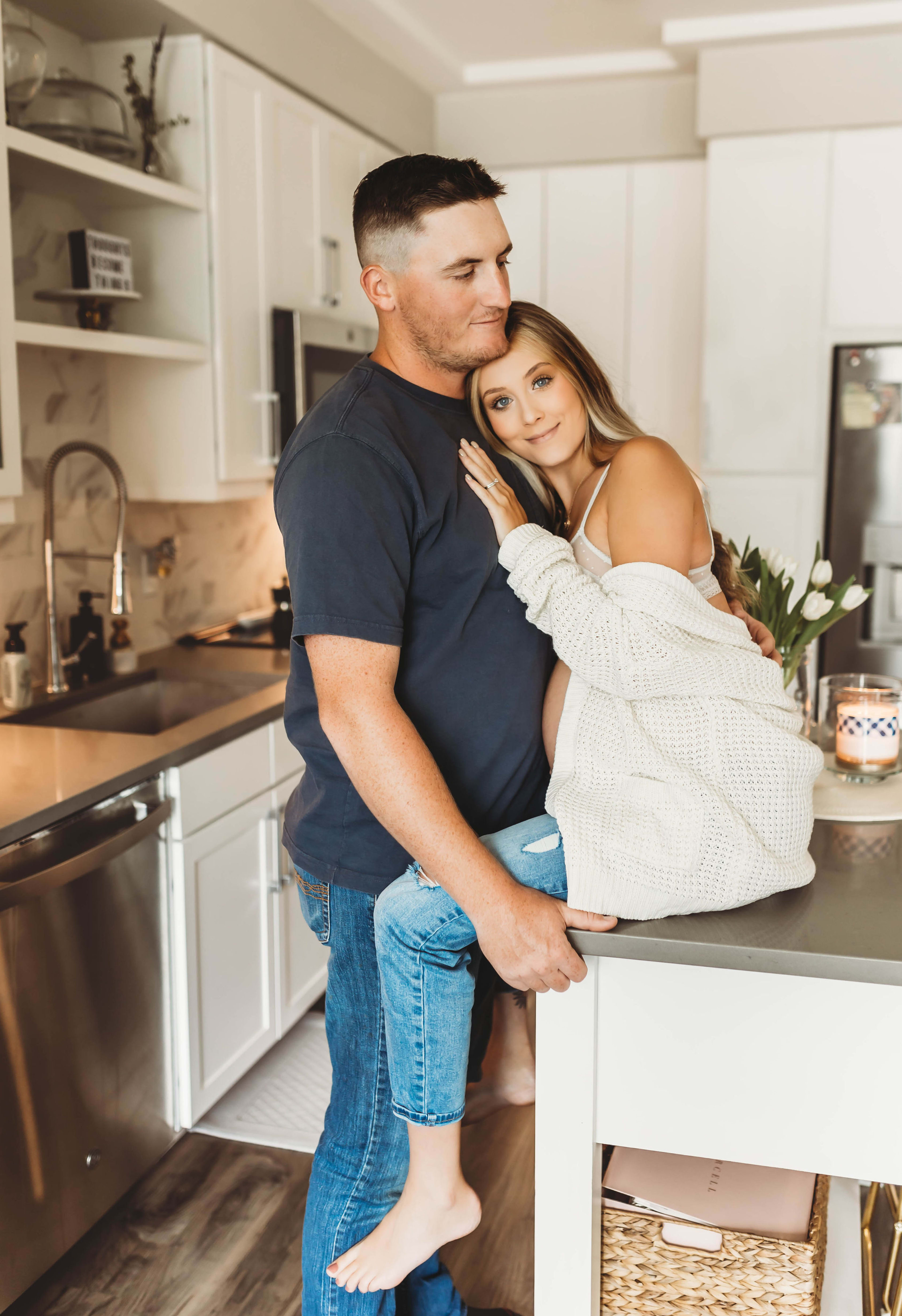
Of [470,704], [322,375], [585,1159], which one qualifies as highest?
[322,375]

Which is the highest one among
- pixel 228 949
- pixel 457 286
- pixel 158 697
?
pixel 457 286

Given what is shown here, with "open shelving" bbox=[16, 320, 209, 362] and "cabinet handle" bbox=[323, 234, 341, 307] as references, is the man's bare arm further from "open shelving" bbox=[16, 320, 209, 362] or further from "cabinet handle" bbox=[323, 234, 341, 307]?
"cabinet handle" bbox=[323, 234, 341, 307]

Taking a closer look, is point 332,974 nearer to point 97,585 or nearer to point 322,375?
point 97,585

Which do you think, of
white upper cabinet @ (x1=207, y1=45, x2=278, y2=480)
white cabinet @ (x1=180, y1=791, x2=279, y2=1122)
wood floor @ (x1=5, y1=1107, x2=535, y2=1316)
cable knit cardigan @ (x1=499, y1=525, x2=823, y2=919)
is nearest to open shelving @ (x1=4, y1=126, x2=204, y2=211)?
white upper cabinet @ (x1=207, y1=45, x2=278, y2=480)

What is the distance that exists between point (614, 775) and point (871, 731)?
1.99 ft

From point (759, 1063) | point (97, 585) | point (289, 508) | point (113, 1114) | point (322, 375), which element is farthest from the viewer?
point (322, 375)

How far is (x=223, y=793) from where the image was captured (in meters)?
2.40

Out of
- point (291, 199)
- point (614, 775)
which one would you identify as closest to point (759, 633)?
point (614, 775)

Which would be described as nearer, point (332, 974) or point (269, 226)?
point (332, 974)

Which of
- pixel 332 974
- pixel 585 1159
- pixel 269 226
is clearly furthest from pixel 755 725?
pixel 269 226

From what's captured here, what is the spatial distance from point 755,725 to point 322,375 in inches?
87.7

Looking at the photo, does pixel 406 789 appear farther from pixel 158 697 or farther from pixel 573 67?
pixel 573 67

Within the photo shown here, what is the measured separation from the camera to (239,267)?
285cm

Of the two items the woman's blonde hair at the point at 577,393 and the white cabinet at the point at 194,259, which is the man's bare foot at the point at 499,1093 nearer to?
the woman's blonde hair at the point at 577,393
